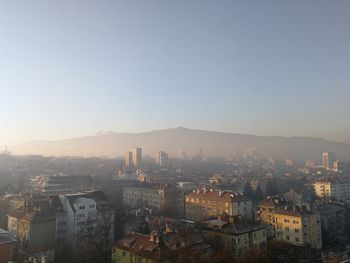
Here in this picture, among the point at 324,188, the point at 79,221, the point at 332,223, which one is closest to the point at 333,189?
the point at 324,188

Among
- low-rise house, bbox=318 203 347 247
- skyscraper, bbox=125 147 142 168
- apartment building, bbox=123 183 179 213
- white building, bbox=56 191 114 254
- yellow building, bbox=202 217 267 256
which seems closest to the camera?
yellow building, bbox=202 217 267 256

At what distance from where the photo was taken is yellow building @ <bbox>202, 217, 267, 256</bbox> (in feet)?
51.0

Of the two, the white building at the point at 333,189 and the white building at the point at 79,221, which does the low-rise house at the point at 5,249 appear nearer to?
the white building at the point at 79,221

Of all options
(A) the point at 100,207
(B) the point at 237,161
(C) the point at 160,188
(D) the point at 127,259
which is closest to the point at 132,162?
(B) the point at 237,161

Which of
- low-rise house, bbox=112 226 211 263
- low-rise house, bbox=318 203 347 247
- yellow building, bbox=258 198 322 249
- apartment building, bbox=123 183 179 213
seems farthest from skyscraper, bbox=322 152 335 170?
low-rise house, bbox=112 226 211 263

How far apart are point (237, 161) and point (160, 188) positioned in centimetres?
8635

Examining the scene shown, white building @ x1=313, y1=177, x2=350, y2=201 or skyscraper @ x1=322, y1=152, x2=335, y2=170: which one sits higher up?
skyscraper @ x1=322, y1=152, x2=335, y2=170

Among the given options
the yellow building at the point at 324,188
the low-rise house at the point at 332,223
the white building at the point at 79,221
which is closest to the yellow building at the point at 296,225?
the low-rise house at the point at 332,223

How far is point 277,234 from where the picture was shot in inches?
821

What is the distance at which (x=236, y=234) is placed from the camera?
1558 cm

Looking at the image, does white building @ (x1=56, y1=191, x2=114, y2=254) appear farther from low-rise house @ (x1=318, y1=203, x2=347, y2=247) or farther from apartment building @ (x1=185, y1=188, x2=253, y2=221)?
low-rise house @ (x1=318, y1=203, x2=347, y2=247)

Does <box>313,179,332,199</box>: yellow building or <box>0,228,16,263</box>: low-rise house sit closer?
<box>0,228,16,263</box>: low-rise house

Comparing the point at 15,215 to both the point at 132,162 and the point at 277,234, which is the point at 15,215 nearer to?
the point at 277,234

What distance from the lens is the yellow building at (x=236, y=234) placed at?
15.5 meters
